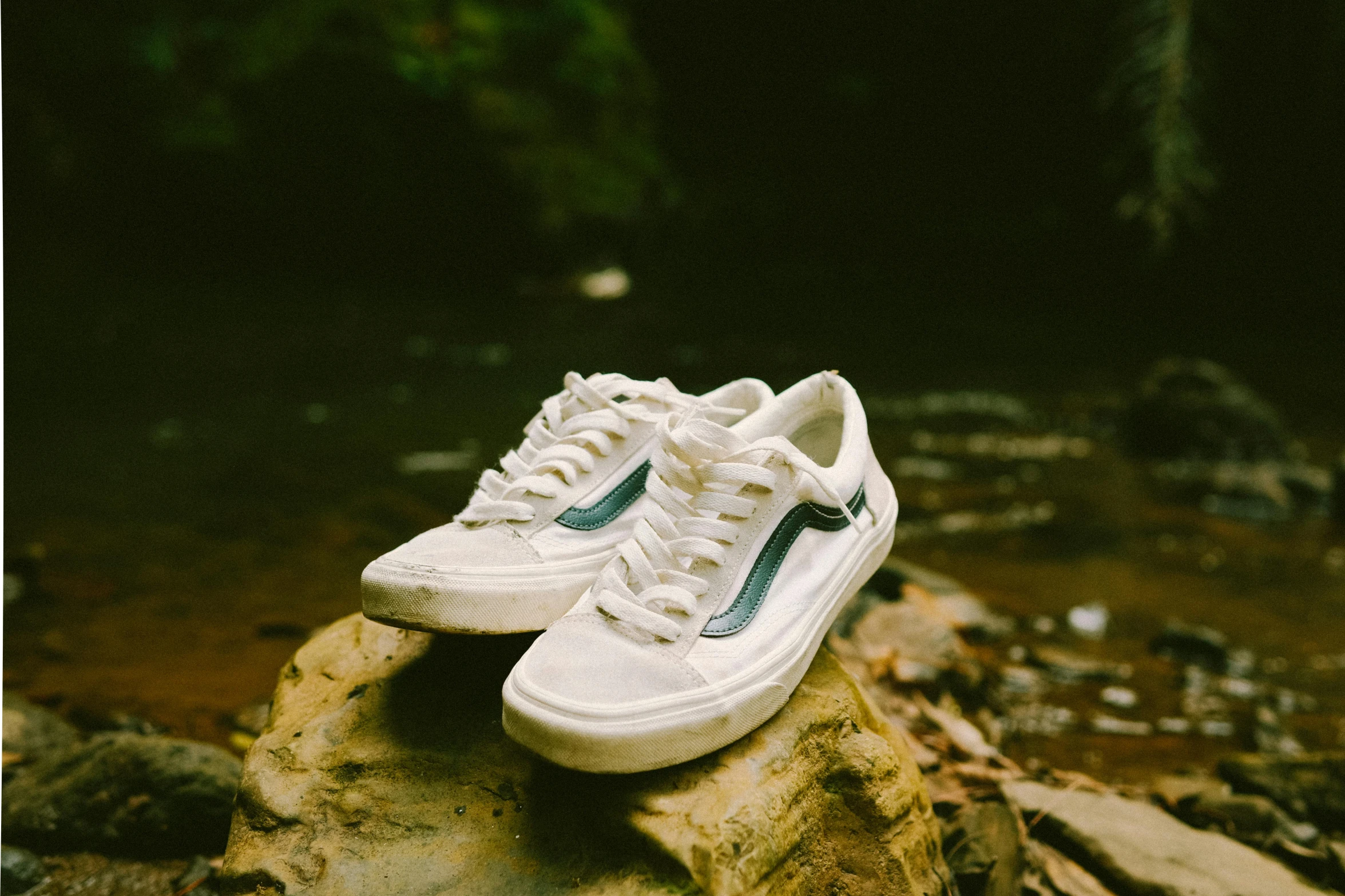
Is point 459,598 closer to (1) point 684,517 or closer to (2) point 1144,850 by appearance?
(1) point 684,517

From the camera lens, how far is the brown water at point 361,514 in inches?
135

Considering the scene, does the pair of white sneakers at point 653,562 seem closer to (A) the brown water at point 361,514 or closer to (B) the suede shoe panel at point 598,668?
(B) the suede shoe panel at point 598,668

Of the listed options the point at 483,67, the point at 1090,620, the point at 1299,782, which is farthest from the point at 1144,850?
the point at 483,67

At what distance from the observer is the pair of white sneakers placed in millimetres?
1490

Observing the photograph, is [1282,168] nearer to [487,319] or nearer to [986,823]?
[487,319]

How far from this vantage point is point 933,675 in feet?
10.5

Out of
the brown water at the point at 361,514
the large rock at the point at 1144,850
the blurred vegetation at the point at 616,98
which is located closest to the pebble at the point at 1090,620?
the brown water at the point at 361,514

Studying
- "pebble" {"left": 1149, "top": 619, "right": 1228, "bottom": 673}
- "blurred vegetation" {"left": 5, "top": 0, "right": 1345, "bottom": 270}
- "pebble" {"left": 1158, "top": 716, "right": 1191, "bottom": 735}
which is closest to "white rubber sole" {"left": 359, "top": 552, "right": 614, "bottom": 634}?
"pebble" {"left": 1158, "top": 716, "right": 1191, "bottom": 735}

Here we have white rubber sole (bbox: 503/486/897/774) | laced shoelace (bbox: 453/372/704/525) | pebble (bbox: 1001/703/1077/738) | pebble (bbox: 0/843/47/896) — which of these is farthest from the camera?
pebble (bbox: 1001/703/1077/738)

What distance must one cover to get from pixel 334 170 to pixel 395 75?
4.85 ft

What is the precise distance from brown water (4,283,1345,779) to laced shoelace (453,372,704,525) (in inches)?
62.1

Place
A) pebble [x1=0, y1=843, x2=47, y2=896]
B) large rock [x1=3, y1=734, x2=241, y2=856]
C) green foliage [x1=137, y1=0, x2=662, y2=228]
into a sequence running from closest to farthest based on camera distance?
1. pebble [x1=0, y1=843, x2=47, y2=896]
2. large rock [x1=3, y1=734, x2=241, y2=856]
3. green foliage [x1=137, y1=0, x2=662, y2=228]

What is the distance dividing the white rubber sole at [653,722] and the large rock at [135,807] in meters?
1.15

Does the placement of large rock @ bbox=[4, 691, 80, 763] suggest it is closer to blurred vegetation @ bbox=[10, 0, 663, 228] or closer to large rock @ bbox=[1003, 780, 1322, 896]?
large rock @ bbox=[1003, 780, 1322, 896]
